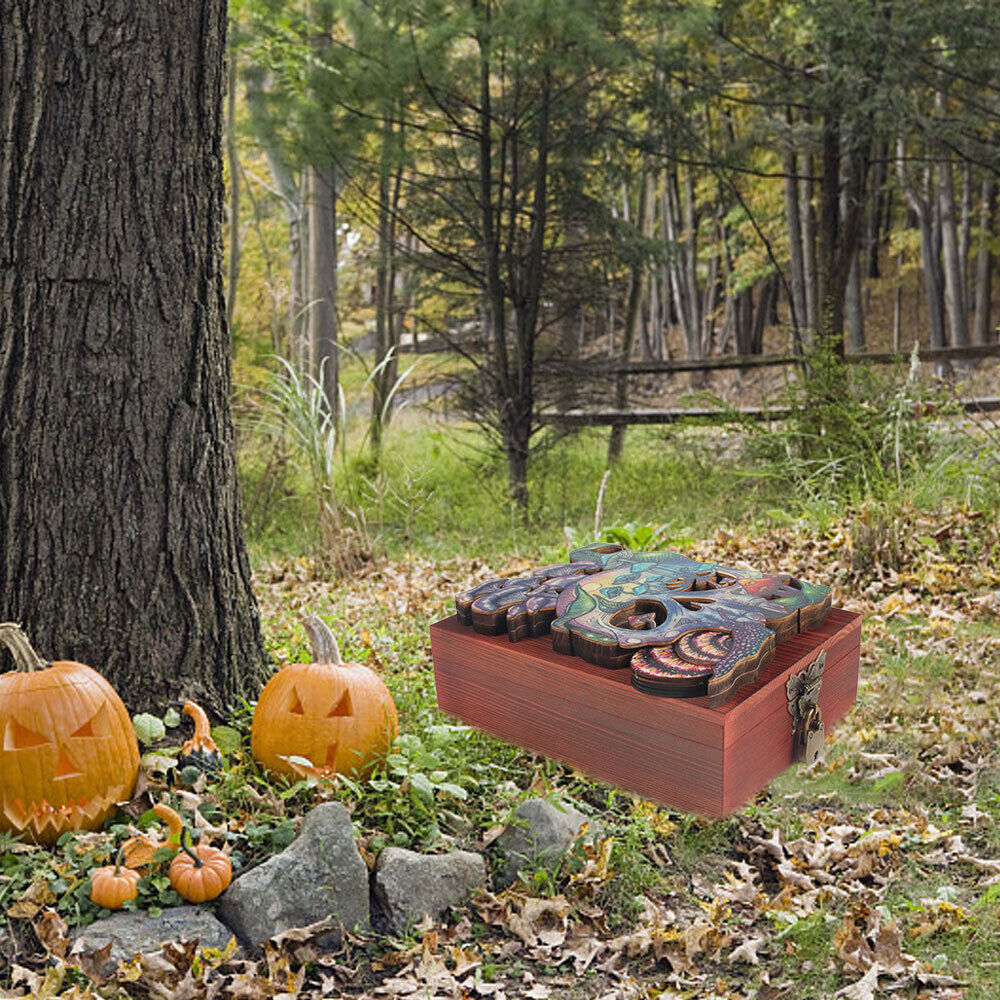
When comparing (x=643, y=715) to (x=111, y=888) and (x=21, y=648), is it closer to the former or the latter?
(x=111, y=888)

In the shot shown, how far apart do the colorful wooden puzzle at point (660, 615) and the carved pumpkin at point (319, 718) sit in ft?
3.19

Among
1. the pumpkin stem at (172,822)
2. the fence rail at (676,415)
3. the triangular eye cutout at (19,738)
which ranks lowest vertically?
the pumpkin stem at (172,822)

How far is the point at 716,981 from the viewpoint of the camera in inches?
93.2

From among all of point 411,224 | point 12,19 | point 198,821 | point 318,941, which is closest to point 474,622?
point 318,941

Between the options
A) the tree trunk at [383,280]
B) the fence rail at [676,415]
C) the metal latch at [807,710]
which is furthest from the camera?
the tree trunk at [383,280]

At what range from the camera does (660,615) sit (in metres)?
1.64

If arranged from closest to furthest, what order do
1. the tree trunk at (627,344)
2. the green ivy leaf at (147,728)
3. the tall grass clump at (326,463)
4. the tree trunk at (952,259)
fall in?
the green ivy leaf at (147,728)
the tall grass clump at (326,463)
the tree trunk at (627,344)
the tree trunk at (952,259)

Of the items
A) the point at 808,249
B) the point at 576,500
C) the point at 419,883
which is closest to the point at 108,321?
the point at 419,883

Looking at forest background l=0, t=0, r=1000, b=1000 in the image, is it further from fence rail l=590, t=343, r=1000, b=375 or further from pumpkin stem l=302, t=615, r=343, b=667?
pumpkin stem l=302, t=615, r=343, b=667

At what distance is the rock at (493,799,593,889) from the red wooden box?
0.82 meters

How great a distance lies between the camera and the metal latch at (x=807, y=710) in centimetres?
169

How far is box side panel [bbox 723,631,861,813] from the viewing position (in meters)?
1.58

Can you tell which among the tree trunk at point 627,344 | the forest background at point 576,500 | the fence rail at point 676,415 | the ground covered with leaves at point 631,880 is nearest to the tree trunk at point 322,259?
the forest background at point 576,500

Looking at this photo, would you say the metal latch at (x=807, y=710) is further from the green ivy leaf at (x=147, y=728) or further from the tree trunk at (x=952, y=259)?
the tree trunk at (x=952, y=259)
